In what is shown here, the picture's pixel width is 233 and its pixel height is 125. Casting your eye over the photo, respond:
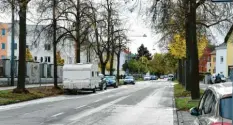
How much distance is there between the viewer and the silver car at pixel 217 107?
21.5ft

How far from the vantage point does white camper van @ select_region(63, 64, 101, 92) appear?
39531 mm

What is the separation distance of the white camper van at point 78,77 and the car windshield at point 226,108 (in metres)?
33.0

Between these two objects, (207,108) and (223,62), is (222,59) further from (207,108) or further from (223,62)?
(207,108)

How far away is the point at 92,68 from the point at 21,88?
11550mm

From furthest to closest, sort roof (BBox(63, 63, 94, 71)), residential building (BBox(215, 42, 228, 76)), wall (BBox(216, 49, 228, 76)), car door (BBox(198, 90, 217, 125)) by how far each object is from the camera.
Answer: residential building (BBox(215, 42, 228, 76)) < wall (BBox(216, 49, 228, 76)) < roof (BBox(63, 63, 94, 71)) < car door (BBox(198, 90, 217, 125))

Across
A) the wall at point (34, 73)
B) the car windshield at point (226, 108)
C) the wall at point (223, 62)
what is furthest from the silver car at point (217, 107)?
the wall at point (223, 62)

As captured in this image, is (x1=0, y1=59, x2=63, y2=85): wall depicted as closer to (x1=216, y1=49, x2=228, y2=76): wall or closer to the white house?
(x1=216, y1=49, x2=228, y2=76): wall

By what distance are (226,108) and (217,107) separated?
0.14 meters

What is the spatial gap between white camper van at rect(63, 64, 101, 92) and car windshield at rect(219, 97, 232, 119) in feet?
108

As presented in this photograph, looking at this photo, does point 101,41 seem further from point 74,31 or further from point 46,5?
point 46,5

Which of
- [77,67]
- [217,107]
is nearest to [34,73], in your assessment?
[77,67]

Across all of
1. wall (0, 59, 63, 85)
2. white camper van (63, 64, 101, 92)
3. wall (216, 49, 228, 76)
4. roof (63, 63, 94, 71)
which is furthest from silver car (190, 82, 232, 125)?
wall (216, 49, 228, 76)

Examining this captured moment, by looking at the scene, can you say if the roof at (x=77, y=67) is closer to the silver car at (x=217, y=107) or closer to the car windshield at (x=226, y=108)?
the silver car at (x=217, y=107)

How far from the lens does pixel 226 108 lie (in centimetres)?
671
